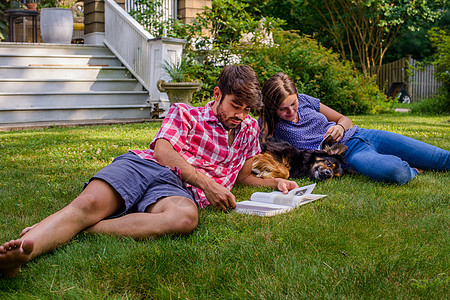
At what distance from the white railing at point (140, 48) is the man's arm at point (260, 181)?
671 centimetres

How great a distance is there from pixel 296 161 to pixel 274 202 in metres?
1.19

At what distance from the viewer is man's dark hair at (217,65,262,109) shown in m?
3.03

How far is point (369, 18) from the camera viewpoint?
1770 centimetres

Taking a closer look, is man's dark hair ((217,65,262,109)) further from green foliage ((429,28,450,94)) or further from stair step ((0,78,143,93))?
green foliage ((429,28,450,94))

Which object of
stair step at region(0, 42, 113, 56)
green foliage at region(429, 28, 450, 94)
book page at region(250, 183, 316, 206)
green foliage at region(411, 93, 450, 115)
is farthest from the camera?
green foliage at region(411, 93, 450, 115)

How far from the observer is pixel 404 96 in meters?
21.2

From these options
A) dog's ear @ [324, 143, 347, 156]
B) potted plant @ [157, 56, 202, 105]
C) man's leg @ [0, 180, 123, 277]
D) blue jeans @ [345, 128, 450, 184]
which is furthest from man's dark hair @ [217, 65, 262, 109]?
potted plant @ [157, 56, 202, 105]

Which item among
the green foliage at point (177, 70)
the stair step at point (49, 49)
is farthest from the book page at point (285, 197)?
the stair step at point (49, 49)

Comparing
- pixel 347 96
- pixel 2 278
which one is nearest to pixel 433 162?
pixel 2 278

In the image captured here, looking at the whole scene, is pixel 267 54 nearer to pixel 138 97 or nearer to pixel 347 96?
pixel 347 96

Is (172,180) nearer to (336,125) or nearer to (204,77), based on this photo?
(336,125)

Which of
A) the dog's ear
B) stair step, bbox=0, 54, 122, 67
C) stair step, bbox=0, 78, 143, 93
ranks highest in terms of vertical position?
stair step, bbox=0, 54, 122, 67

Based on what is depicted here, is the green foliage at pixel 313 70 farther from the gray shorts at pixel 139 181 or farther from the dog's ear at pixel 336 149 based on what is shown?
the gray shorts at pixel 139 181

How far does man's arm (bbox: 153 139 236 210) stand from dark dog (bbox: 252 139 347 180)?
1.16 meters
